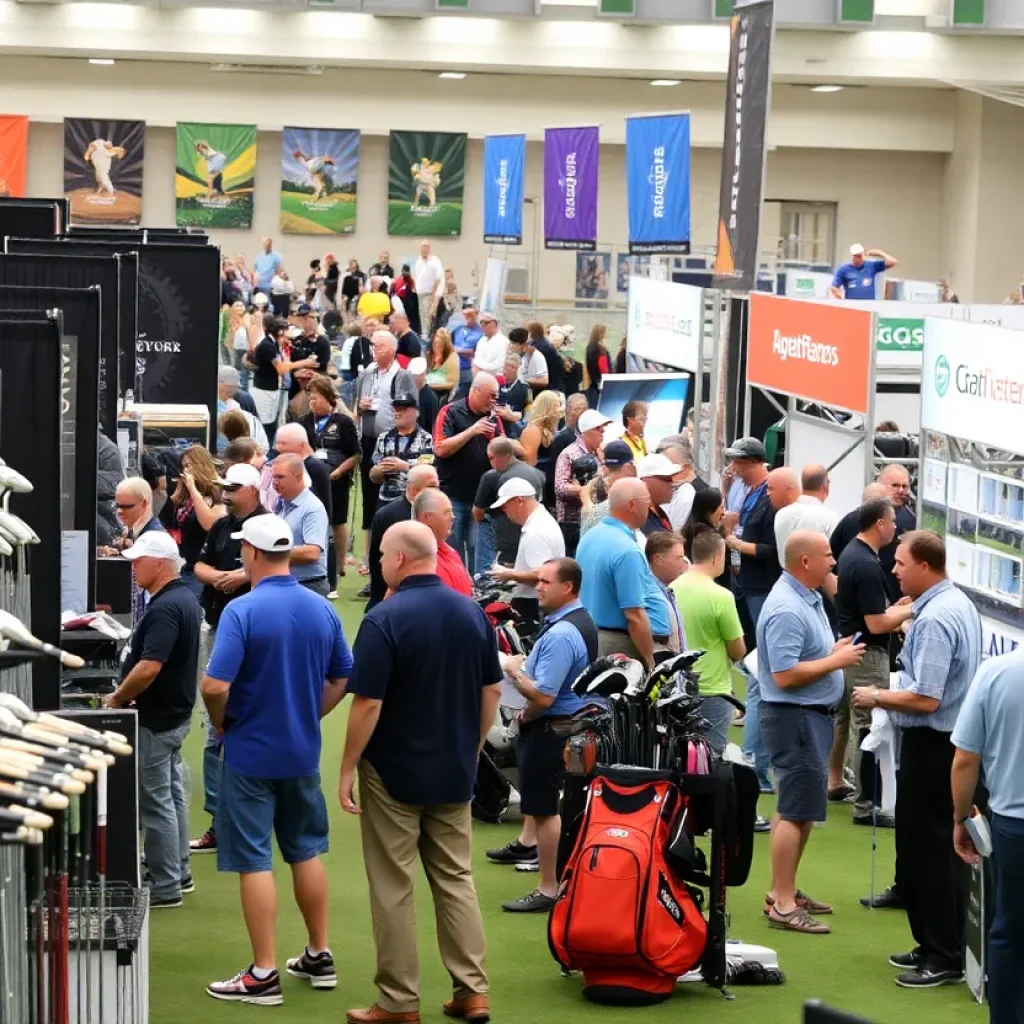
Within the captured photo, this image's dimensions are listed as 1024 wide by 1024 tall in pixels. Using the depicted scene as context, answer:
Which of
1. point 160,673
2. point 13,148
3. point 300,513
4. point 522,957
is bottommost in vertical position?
point 522,957

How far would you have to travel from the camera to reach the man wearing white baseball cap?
38.5 ft

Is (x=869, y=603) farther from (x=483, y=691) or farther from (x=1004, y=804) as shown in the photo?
(x=1004, y=804)

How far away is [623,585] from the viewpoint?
786 cm

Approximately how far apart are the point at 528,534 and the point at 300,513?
1104 mm

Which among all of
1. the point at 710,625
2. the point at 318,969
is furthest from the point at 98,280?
the point at 318,969

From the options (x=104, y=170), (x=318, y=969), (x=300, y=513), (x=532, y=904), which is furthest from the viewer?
(x=104, y=170)

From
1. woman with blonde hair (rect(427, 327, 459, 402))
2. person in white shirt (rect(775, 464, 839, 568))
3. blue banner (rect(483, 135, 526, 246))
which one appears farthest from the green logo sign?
blue banner (rect(483, 135, 526, 246))

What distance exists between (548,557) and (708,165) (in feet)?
93.2

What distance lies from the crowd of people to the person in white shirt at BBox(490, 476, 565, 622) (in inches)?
0.7

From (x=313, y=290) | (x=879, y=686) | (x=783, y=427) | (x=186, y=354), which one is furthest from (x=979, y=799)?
(x=313, y=290)

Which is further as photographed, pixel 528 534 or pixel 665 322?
pixel 665 322

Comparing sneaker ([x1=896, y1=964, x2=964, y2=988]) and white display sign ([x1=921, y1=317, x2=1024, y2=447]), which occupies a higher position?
white display sign ([x1=921, y1=317, x2=1024, y2=447])

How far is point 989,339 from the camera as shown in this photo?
27.8ft

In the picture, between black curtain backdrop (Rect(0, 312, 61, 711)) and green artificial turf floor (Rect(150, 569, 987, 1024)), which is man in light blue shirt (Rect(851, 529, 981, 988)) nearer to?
green artificial turf floor (Rect(150, 569, 987, 1024))
